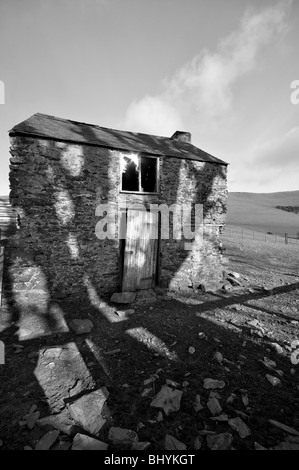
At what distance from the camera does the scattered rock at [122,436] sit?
2588mm

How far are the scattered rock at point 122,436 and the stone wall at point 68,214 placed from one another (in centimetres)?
484

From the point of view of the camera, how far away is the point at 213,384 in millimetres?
3508

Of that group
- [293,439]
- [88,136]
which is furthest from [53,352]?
[88,136]

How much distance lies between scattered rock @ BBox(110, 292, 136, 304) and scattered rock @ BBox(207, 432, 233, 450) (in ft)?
14.9

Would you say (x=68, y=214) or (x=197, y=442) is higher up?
(x=68, y=214)

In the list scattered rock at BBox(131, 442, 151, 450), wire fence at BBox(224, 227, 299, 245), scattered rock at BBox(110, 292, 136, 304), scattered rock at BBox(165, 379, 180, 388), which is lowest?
scattered rock at BBox(165, 379, 180, 388)

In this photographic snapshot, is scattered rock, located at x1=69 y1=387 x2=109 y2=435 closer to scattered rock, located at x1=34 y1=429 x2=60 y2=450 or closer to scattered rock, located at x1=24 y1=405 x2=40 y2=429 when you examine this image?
scattered rock, located at x1=34 y1=429 x2=60 y2=450

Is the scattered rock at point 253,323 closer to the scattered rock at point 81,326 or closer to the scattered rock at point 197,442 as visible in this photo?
the scattered rock at point 197,442

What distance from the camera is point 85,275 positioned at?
23.5 feet

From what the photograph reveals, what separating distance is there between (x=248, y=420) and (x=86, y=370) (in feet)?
9.33

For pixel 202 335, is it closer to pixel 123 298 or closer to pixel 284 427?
pixel 284 427

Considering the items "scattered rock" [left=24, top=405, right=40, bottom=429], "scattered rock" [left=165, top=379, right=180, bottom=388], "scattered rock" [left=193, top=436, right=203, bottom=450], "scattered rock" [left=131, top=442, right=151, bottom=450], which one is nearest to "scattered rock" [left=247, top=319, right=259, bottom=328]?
"scattered rock" [left=165, top=379, right=180, bottom=388]

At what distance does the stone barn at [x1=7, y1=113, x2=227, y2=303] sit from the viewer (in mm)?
6445

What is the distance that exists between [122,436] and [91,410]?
0.65 meters
